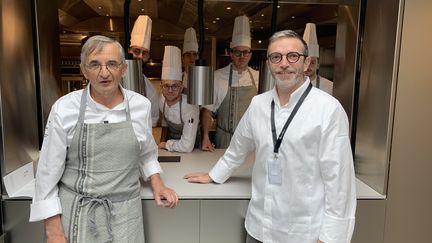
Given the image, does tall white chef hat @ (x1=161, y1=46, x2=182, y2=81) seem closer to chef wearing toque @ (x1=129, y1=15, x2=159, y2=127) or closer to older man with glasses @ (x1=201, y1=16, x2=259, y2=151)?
chef wearing toque @ (x1=129, y1=15, x2=159, y2=127)

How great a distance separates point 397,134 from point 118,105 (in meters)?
0.92

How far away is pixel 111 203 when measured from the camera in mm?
976

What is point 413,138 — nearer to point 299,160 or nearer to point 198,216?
point 299,160

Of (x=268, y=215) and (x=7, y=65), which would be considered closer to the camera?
(x=268, y=215)

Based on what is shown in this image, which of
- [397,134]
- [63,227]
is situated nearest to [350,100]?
[397,134]

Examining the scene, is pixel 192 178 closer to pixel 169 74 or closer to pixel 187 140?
pixel 187 140

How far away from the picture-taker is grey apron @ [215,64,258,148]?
1.95m

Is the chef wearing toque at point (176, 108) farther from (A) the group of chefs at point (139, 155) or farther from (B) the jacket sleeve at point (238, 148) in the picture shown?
(A) the group of chefs at point (139, 155)

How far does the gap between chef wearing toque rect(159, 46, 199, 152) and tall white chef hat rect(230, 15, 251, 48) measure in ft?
1.13

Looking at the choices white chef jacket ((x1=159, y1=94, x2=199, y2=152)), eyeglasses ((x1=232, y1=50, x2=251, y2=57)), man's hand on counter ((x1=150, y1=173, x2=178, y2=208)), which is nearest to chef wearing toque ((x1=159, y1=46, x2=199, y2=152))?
white chef jacket ((x1=159, y1=94, x2=199, y2=152))

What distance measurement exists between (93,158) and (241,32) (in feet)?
3.57

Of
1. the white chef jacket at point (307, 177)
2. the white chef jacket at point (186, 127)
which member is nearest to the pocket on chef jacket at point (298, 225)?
the white chef jacket at point (307, 177)

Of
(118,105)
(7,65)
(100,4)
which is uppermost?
(100,4)

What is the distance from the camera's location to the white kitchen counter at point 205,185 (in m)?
1.15
